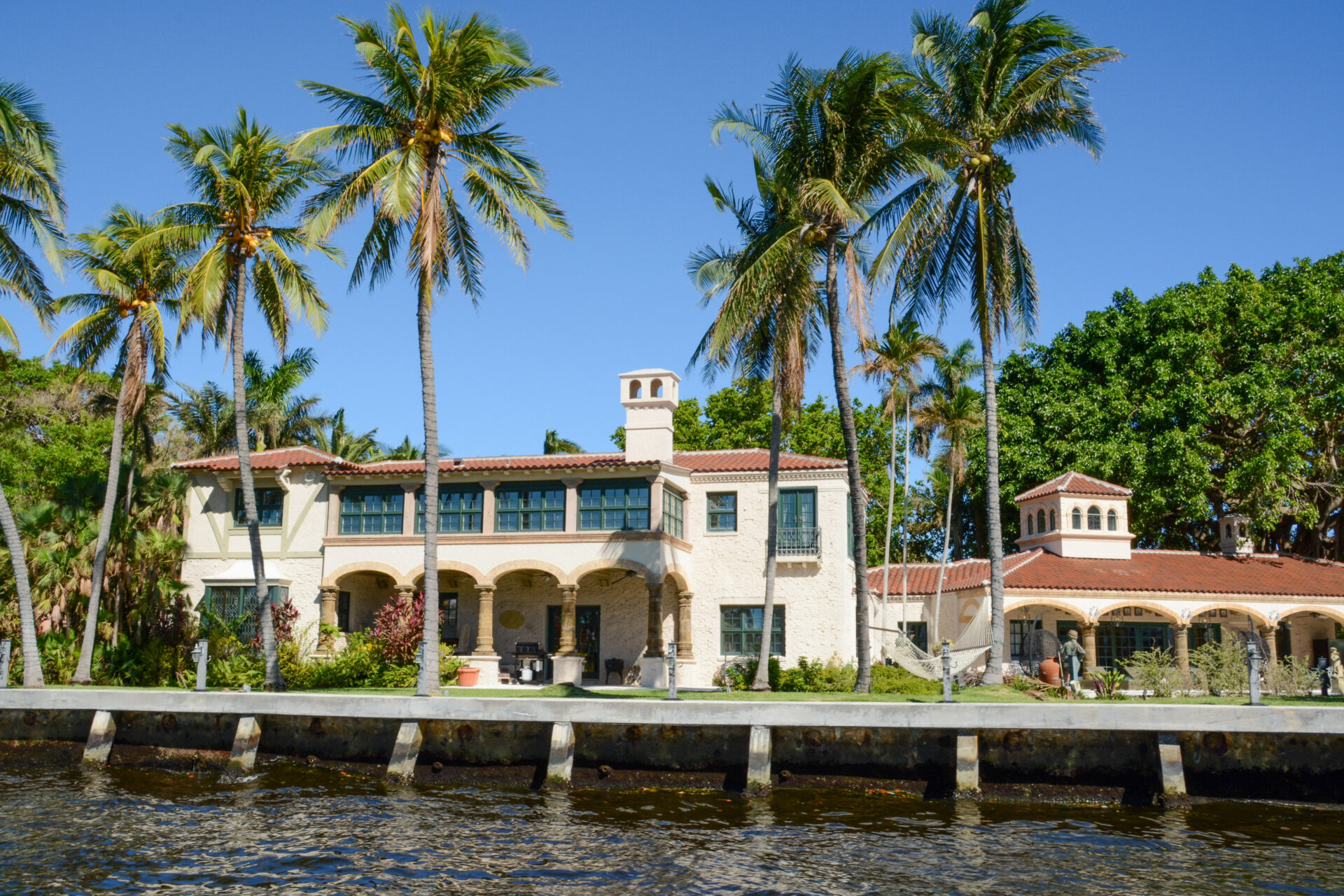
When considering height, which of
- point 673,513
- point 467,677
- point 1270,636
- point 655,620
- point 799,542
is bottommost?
point 467,677

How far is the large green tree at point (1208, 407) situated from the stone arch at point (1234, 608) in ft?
16.4

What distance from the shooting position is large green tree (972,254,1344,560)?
39.5 metres

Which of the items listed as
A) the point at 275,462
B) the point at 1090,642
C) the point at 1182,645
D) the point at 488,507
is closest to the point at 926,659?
the point at 1090,642

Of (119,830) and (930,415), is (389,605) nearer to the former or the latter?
(119,830)

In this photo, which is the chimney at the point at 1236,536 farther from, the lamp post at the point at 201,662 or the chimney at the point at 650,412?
the lamp post at the point at 201,662

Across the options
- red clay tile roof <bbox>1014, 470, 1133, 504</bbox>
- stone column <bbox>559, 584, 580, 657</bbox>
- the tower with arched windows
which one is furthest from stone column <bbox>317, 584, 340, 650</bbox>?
red clay tile roof <bbox>1014, 470, 1133, 504</bbox>

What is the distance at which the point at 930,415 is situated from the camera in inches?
1683

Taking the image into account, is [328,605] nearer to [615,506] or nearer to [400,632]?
[400,632]

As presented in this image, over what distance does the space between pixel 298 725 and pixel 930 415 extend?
94.6 ft

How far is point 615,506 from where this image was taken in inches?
1188

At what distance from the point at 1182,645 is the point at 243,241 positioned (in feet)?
98.1

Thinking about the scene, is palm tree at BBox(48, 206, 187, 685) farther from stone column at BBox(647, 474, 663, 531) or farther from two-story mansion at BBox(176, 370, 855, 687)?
stone column at BBox(647, 474, 663, 531)

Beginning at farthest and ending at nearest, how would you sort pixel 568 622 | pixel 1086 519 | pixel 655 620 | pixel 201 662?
pixel 1086 519 → pixel 568 622 → pixel 655 620 → pixel 201 662

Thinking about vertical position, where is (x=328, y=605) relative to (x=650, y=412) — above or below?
below
